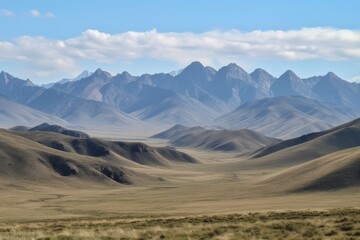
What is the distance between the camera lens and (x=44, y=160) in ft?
556

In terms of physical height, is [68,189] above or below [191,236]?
below

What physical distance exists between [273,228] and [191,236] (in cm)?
512

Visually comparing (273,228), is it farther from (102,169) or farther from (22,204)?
(102,169)

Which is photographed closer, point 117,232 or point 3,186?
point 117,232

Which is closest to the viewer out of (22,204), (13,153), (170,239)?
(170,239)

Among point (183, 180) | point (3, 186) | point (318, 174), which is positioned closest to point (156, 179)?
point (183, 180)

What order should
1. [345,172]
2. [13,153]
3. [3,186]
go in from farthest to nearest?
[13,153]
[3,186]
[345,172]

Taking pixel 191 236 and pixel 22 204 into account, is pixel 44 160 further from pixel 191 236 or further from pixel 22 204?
pixel 191 236

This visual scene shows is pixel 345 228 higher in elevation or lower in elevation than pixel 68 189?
higher

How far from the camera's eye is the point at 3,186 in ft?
451

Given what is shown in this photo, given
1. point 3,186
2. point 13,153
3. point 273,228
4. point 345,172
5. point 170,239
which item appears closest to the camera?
point 170,239

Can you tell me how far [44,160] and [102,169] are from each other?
723 inches

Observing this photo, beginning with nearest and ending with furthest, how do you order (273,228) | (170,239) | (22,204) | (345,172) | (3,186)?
(170,239) → (273,228) → (22,204) → (345,172) → (3,186)

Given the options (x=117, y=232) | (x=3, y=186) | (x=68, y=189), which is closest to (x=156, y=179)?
(x=68, y=189)
